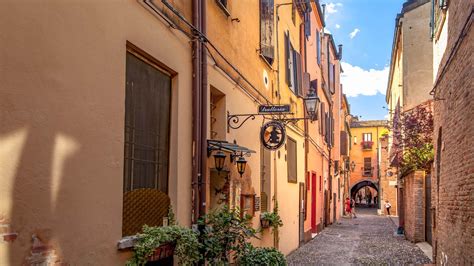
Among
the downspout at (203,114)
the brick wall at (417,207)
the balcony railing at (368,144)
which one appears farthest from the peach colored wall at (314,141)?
the balcony railing at (368,144)

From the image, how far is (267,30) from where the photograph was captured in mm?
11828

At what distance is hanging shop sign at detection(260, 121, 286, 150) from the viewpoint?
10227 mm

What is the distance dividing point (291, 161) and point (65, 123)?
11.8 metres

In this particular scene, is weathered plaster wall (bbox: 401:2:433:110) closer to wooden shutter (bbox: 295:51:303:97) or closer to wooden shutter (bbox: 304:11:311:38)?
wooden shutter (bbox: 304:11:311:38)

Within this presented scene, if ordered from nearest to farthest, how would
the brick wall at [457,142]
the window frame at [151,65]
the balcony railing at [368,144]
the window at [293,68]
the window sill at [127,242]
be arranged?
the window sill at [127,242] < the window frame at [151,65] < the brick wall at [457,142] < the window at [293,68] < the balcony railing at [368,144]

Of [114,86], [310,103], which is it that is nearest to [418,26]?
[310,103]

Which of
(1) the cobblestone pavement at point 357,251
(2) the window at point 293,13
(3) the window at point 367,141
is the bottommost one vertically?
(1) the cobblestone pavement at point 357,251

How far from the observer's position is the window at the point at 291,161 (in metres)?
14.9

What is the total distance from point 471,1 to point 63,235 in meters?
5.76

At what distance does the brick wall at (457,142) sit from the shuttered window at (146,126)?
4103 mm

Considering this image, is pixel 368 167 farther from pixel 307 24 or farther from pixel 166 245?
pixel 166 245

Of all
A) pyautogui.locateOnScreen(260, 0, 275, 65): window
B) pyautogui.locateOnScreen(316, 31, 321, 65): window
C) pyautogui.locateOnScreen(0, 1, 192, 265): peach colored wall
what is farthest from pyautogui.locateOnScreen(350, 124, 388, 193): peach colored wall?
pyautogui.locateOnScreen(0, 1, 192, 265): peach colored wall

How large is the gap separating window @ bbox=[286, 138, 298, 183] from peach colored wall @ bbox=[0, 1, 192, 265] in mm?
9626

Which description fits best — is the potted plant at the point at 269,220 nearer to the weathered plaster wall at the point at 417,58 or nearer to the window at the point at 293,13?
the window at the point at 293,13
